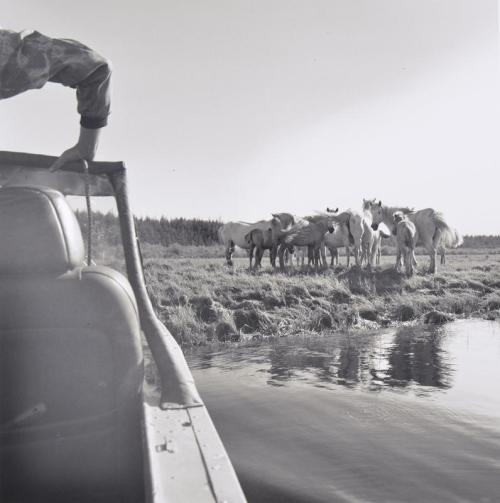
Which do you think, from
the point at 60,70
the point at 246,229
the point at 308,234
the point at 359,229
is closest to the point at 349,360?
the point at 60,70

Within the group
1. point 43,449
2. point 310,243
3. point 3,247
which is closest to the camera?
point 3,247

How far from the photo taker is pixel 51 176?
3.17m

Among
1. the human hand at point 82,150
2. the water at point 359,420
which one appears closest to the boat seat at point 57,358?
the human hand at point 82,150

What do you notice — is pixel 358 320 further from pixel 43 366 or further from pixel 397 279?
pixel 43 366

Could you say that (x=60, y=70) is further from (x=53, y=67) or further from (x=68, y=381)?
(x=68, y=381)

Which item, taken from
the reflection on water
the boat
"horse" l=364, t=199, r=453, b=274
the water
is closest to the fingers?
the boat

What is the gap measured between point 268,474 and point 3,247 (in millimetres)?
2581

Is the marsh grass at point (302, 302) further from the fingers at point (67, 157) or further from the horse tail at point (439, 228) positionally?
the fingers at point (67, 157)

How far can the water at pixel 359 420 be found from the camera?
3.60 m

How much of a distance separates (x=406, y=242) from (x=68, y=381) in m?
18.0

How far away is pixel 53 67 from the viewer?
2.16 meters

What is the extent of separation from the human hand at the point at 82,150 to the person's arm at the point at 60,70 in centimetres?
1

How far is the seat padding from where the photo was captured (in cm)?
198

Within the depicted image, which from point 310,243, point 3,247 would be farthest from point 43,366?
point 310,243
